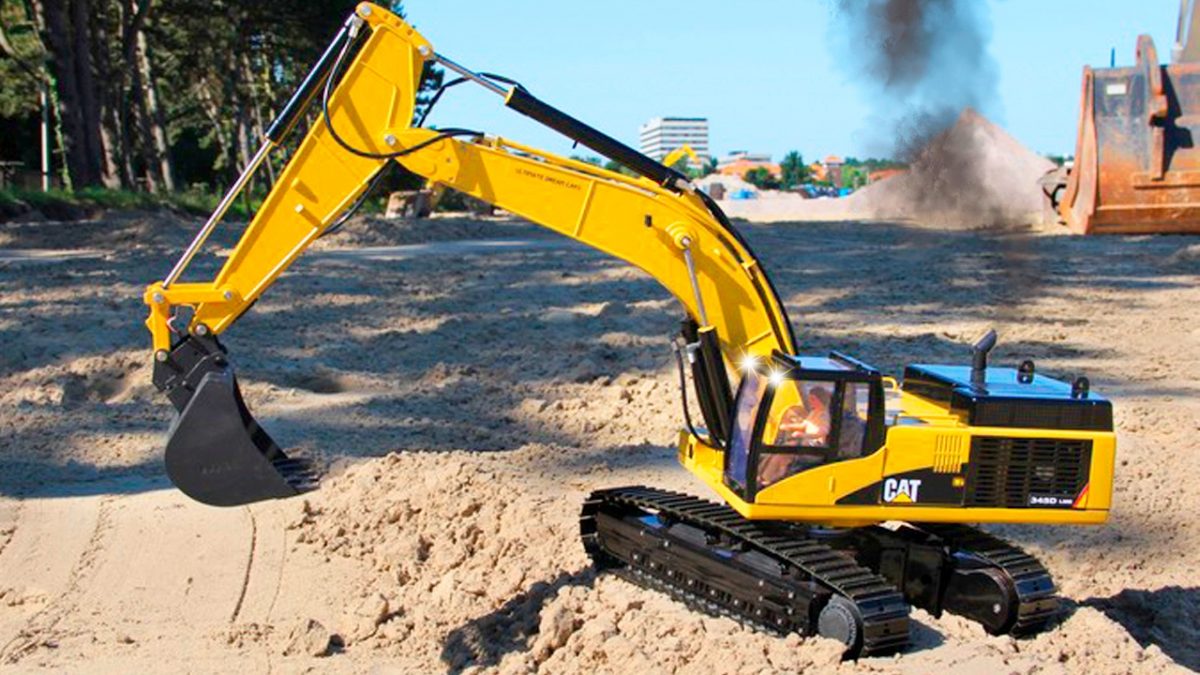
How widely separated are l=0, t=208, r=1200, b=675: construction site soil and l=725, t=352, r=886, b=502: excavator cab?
807 millimetres

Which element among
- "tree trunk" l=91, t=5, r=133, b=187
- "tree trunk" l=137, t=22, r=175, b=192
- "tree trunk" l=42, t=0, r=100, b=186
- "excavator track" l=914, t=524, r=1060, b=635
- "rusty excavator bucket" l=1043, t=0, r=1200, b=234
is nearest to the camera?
"excavator track" l=914, t=524, r=1060, b=635

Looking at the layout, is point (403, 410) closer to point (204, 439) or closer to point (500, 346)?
point (500, 346)

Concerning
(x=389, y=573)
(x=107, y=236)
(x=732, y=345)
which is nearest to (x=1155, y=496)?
(x=732, y=345)

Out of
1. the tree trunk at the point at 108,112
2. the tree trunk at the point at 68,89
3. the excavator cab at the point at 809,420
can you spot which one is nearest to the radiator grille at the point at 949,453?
the excavator cab at the point at 809,420

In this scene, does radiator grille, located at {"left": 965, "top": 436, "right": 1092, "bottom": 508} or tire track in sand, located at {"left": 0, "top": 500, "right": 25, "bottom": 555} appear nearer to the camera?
radiator grille, located at {"left": 965, "top": 436, "right": 1092, "bottom": 508}

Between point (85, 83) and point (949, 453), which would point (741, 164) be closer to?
point (85, 83)

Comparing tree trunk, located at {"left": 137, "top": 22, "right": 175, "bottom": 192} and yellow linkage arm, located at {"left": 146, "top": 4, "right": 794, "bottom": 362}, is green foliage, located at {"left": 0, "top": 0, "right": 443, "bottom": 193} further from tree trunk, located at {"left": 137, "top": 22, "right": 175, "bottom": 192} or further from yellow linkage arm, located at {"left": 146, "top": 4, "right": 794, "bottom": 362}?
yellow linkage arm, located at {"left": 146, "top": 4, "right": 794, "bottom": 362}

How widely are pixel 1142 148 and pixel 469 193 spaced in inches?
319

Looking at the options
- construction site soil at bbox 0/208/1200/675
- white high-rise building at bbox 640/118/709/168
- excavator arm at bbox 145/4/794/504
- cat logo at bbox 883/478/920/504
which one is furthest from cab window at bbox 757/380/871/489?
white high-rise building at bbox 640/118/709/168

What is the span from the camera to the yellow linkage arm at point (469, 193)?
21.3 feet

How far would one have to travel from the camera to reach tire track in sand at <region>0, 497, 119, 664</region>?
6.71m

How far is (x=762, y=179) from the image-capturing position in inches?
2970

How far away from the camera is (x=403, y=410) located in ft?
39.0

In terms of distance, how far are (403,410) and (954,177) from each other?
6.74m
